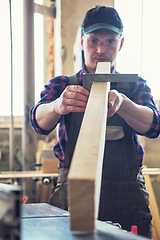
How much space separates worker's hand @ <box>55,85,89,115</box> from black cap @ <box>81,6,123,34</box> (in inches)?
19.0

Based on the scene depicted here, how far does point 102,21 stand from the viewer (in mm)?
1255

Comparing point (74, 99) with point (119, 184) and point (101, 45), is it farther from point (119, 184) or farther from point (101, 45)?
point (119, 184)

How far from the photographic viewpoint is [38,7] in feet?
10.3

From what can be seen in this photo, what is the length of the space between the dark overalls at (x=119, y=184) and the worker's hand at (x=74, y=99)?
0.37m

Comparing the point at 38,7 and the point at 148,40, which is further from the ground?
the point at 38,7

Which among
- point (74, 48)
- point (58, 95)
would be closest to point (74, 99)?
point (58, 95)

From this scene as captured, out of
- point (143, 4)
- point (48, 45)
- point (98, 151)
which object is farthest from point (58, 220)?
point (48, 45)

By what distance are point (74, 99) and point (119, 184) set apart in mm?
585

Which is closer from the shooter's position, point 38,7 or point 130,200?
point 130,200

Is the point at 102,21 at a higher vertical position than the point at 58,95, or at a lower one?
higher

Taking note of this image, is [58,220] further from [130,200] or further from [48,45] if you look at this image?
[48,45]

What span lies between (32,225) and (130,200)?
2.52ft

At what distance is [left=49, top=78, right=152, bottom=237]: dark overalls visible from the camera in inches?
48.9

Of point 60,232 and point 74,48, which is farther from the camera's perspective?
point 74,48
